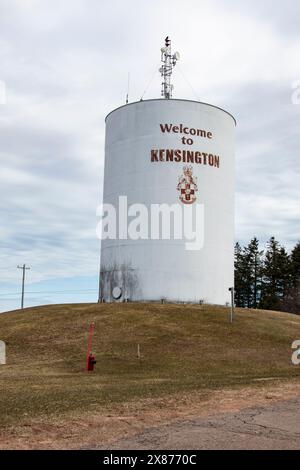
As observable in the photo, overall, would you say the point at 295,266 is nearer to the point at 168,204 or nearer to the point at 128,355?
the point at 168,204

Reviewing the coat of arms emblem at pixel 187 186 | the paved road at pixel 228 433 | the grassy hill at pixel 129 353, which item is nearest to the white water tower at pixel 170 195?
the coat of arms emblem at pixel 187 186

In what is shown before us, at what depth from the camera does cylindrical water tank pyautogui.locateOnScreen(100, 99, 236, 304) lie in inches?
1458

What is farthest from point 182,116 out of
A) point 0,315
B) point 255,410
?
point 255,410

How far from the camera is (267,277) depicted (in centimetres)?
7694

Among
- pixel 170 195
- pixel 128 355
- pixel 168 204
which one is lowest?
pixel 128 355

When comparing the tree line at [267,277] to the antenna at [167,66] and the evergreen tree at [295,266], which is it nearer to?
the evergreen tree at [295,266]

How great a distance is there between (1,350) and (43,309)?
9.93m

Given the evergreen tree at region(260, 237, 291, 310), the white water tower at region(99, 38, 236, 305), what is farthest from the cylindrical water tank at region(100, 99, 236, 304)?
the evergreen tree at region(260, 237, 291, 310)

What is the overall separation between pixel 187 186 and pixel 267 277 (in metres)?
42.3

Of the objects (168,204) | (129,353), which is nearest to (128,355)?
(129,353)

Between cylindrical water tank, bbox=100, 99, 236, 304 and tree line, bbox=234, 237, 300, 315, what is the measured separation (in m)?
32.9

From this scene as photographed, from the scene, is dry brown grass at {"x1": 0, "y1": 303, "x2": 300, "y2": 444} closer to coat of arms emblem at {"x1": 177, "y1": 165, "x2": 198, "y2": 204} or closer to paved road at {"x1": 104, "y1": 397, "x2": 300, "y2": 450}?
paved road at {"x1": 104, "y1": 397, "x2": 300, "y2": 450}

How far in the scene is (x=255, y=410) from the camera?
11.2 m
